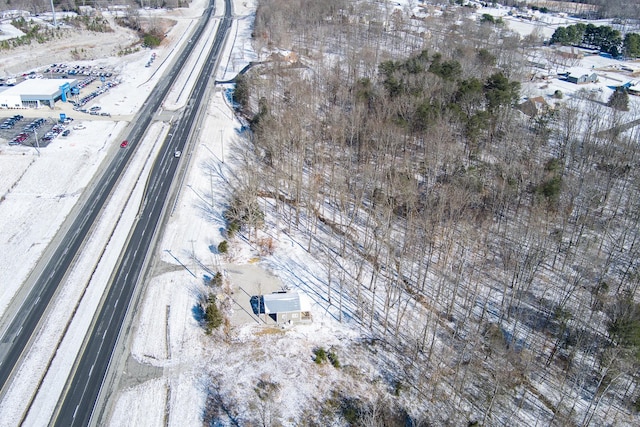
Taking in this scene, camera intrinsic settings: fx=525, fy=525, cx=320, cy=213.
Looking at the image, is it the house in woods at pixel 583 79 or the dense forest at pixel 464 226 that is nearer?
the dense forest at pixel 464 226

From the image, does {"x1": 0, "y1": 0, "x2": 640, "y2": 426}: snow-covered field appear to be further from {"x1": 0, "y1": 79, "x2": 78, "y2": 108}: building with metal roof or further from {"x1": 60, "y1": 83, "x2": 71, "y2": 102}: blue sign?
{"x1": 60, "y1": 83, "x2": 71, "y2": 102}: blue sign

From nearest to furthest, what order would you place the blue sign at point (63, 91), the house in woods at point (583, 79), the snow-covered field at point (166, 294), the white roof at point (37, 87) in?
the snow-covered field at point (166, 294) < the white roof at point (37, 87) < the blue sign at point (63, 91) < the house in woods at point (583, 79)

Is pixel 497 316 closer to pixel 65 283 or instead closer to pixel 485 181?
pixel 485 181

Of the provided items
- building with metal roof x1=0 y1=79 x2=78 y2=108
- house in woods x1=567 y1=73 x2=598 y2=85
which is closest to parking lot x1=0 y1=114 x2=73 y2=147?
building with metal roof x1=0 y1=79 x2=78 y2=108

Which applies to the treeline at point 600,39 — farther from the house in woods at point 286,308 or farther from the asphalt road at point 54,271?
the house in woods at point 286,308

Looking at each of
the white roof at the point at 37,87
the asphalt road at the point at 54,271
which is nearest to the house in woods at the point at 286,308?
the asphalt road at the point at 54,271

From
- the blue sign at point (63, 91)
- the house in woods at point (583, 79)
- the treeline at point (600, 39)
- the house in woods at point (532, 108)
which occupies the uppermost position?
the treeline at point (600, 39)

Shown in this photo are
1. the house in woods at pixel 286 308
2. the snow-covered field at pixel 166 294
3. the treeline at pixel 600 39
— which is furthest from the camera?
the treeline at pixel 600 39
